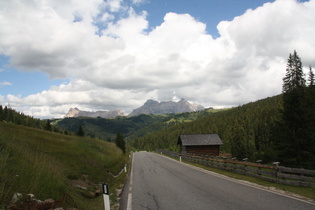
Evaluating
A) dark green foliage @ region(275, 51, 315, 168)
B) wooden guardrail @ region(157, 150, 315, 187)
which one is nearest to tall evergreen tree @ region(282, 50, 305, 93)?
dark green foliage @ region(275, 51, 315, 168)

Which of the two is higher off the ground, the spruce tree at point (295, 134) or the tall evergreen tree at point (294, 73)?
the tall evergreen tree at point (294, 73)

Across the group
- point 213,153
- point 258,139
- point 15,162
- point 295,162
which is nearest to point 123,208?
point 15,162

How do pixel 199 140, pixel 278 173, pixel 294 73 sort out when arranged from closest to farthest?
pixel 278 173 → pixel 294 73 → pixel 199 140

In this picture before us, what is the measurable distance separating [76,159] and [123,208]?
958 cm

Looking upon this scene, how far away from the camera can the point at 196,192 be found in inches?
368

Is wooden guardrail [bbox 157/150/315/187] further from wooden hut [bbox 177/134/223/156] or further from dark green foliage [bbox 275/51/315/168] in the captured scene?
wooden hut [bbox 177/134/223/156]

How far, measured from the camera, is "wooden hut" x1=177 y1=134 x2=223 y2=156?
168ft

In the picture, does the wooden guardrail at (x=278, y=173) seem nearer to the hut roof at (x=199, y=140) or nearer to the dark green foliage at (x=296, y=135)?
the dark green foliage at (x=296, y=135)

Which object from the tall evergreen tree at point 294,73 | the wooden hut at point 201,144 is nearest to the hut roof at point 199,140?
the wooden hut at point 201,144

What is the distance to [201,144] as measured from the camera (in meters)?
51.1

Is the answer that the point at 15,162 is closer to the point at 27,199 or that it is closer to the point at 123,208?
the point at 27,199

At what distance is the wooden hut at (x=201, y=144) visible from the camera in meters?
51.1

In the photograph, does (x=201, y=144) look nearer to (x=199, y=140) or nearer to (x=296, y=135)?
(x=199, y=140)

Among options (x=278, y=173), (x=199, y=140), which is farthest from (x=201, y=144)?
(x=278, y=173)
